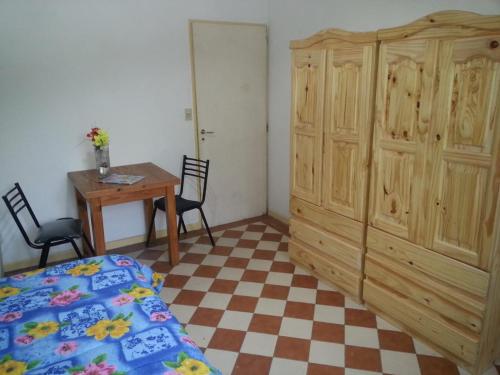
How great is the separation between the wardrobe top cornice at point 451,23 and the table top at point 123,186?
75.8 inches

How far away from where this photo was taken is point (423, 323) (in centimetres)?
236

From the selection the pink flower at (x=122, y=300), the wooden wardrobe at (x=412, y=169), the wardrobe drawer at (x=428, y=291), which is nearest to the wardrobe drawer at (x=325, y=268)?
the wooden wardrobe at (x=412, y=169)

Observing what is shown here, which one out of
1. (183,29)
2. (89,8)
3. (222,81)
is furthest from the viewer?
(222,81)

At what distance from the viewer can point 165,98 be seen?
12.3 feet

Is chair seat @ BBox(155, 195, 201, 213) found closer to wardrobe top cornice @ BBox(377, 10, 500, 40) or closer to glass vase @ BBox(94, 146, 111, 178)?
glass vase @ BBox(94, 146, 111, 178)

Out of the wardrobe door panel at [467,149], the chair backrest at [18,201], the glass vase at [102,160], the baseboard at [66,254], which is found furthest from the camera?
the baseboard at [66,254]

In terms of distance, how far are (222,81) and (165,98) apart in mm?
617

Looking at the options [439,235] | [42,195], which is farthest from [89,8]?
→ [439,235]

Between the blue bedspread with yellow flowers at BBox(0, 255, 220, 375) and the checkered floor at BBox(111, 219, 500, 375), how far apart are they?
772 mm

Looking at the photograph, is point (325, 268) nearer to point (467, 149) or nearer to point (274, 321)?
point (274, 321)

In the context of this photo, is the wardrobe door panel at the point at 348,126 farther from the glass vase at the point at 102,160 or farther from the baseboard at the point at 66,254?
the baseboard at the point at 66,254

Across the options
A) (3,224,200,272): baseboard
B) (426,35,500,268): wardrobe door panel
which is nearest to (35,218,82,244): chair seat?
(3,224,200,272): baseboard

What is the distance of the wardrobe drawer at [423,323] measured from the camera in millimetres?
2150

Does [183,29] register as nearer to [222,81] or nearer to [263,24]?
[222,81]
